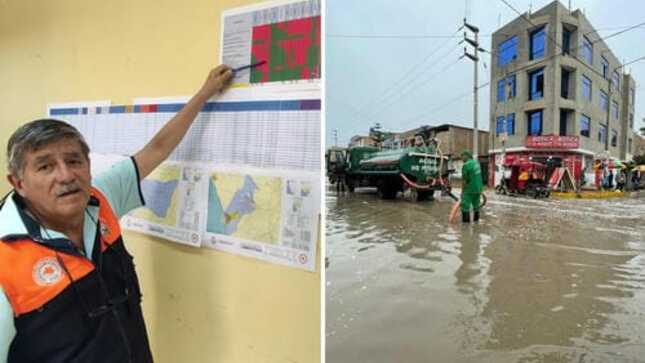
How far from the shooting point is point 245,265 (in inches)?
37.8

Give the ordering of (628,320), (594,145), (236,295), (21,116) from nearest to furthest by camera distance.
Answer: (594,145), (628,320), (236,295), (21,116)

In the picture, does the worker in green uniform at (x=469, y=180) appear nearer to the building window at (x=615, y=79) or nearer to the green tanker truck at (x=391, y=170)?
the green tanker truck at (x=391, y=170)

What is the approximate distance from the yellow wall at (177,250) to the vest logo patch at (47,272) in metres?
0.34

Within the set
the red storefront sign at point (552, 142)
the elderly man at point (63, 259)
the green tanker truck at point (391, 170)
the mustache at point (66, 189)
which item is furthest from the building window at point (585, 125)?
the mustache at point (66, 189)

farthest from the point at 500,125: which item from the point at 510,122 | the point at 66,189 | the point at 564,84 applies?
the point at 66,189

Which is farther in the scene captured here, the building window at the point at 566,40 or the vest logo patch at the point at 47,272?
the vest logo patch at the point at 47,272

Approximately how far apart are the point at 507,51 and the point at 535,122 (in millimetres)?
136

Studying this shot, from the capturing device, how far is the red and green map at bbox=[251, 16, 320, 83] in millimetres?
809

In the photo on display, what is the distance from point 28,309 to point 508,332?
1.12 metres

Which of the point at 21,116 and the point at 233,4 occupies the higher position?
the point at 233,4

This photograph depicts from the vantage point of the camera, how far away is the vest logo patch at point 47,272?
74cm

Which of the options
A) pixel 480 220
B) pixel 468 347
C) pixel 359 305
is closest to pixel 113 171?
pixel 359 305

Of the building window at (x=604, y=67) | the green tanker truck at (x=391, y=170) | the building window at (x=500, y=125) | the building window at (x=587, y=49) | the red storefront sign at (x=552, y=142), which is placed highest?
the building window at (x=587, y=49)

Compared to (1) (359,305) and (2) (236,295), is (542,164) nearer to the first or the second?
(1) (359,305)
